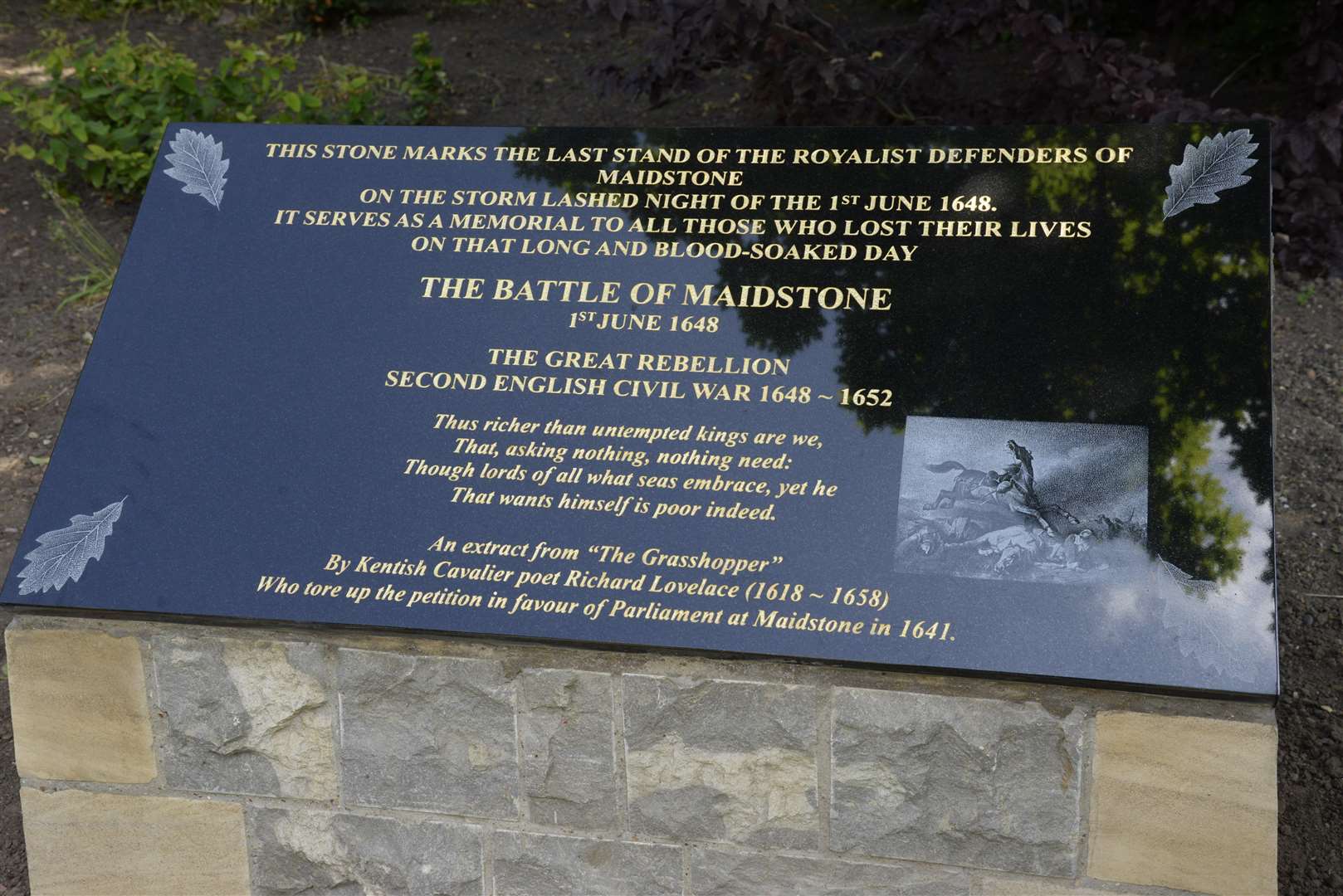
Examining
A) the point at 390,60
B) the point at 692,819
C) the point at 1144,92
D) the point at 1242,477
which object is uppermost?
the point at 390,60

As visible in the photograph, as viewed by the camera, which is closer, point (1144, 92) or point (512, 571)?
point (512, 571)

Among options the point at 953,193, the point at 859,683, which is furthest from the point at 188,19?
the point at 859,683

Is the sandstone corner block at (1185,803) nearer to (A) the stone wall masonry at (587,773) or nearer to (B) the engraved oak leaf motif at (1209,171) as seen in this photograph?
(A) the stone wall masonry at (587,773)

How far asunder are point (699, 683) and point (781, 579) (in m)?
0.26

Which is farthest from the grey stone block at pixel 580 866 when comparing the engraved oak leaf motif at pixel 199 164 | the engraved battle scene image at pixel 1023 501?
the engraved oak leaf motif at pixel 199 164

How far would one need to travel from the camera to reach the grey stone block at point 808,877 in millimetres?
2379

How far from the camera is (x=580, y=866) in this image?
8.34ft

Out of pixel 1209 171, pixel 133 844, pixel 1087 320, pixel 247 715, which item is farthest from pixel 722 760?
pixel 1209 171

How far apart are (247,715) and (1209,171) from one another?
227 cm

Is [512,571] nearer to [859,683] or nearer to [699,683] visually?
[699,683]

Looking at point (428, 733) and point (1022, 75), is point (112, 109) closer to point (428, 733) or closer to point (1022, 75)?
point (1022, 75)

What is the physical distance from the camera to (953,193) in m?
2.65

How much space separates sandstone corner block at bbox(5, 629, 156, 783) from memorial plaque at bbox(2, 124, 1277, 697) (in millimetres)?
138

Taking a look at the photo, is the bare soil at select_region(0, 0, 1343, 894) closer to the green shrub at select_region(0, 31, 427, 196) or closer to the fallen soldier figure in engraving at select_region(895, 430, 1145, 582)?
the green shrub at select_region(0, 31, 427, 196)
